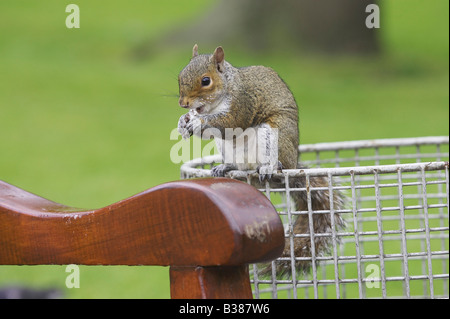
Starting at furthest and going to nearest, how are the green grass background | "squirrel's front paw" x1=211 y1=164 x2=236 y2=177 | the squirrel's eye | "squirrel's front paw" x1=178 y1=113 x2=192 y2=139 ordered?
the green grass background < the squirrel's eye < "squirrel's front paw" x1=211 y1=164 x2=236 y2=177 < "squirrel's front paw" x1=178 y1=113 x2=192 y2=139

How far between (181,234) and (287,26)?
782 centimetres

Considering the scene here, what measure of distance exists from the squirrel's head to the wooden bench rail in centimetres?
102

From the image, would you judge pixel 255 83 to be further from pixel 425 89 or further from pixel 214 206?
pixel 425 89

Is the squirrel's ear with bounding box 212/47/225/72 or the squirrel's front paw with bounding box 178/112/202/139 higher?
the squirrel's ear with bounding box 212/47/225/72

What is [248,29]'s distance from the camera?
8.23 meters

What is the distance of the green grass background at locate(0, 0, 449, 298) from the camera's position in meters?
4.80

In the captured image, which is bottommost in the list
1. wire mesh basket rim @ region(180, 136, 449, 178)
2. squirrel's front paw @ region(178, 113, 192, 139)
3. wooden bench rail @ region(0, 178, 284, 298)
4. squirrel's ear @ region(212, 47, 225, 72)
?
wooden bench rail @ region(0, 178, 284, 298)

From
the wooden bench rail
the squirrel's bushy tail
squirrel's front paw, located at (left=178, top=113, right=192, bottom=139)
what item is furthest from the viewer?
squirrel's front paw, located at (left=178, top=113, right=192, bottom=139)

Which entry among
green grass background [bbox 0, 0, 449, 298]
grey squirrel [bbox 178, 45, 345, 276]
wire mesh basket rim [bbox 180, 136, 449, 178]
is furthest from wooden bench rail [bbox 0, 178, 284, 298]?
green grass background [bbox 0, 0, 449, 298]

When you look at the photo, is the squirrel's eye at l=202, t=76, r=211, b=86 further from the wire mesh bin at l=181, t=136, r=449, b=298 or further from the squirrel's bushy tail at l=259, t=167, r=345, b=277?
the squirrel's bushy tail at l=259, t=167, r=345, b=277

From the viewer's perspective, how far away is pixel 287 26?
827 cm

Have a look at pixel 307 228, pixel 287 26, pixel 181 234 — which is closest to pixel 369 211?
pixel 307 228

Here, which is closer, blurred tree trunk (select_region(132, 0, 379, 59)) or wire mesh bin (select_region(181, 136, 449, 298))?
wire mesh bin (select_region(181, 136, 449, 298))

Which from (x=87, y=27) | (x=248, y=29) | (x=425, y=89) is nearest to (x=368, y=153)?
(x=425, y=89)
